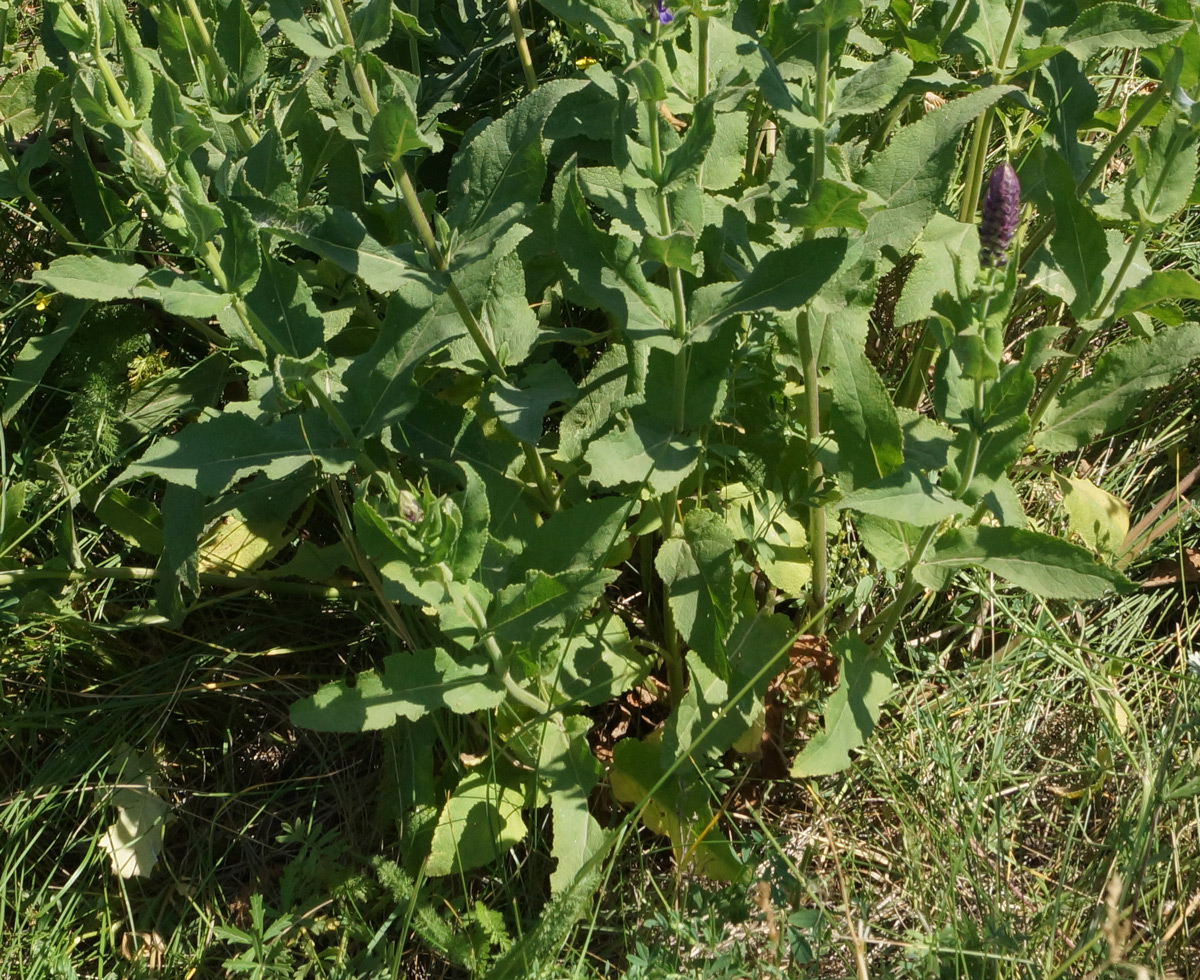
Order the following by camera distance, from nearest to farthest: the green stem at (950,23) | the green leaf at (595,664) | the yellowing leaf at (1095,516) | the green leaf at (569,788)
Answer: the green leaf at (569,788) < the green leaf at (595,664) < the green stem at (950,23) < the yellowing leaf at (1095,516)

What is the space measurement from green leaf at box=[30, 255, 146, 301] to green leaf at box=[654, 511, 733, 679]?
1.28m

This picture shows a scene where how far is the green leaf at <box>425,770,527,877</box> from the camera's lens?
7.81 feet

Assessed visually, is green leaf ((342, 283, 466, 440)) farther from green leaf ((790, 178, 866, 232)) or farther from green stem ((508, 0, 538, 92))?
green stem ((508, 0, 538, 92))

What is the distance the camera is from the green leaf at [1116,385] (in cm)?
229

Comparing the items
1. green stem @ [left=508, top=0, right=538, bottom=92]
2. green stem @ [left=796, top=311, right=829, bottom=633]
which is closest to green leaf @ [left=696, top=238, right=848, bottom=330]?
green stem @ [left=796, top=311, right=829, bottom=633]

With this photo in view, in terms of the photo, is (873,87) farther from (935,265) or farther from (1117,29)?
(1117,29)

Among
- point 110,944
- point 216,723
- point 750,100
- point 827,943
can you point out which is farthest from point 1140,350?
point 110,944

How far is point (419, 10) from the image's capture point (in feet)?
9.80

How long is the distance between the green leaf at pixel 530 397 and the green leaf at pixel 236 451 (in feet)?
1.05

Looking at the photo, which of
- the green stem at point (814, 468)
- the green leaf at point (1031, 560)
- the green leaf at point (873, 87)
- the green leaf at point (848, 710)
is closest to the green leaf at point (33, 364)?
the green stem at point (814, 468)

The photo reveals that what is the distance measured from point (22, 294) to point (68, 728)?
4.46 ft

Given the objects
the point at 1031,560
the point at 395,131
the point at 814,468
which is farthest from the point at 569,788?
the point at 395,131

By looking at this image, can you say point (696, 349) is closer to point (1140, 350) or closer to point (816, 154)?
point (816, 154)

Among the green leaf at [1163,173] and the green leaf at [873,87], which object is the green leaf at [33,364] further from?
the green leaf at [1163,173]
